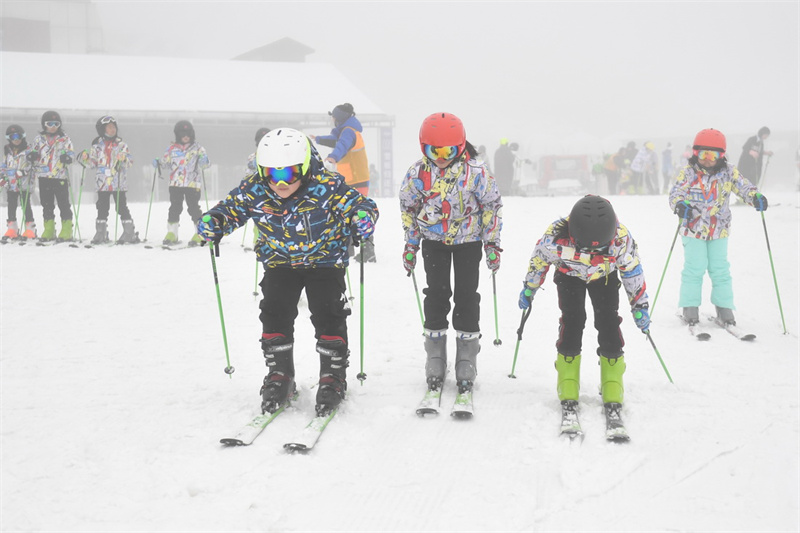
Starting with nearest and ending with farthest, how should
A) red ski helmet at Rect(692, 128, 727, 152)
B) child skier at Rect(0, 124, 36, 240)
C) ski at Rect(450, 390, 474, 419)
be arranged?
ski at Rect(450, 390, 474, 419), red ski helmet at Rect(692, 128, 727, 152), child skier at Rect(0, 124, 36, 240)

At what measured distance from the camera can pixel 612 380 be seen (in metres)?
4.08

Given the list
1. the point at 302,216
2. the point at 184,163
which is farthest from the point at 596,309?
the point at 184,163

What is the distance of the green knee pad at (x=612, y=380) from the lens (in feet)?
13.3

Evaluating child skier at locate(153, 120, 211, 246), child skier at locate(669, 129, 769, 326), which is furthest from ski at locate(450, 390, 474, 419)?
child skier at locate(153, 120, 211, 246)

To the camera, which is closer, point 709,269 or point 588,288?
point 588,288

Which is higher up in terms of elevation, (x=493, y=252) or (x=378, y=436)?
(x=493, y=252)

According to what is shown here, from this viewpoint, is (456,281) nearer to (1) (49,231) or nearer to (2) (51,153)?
(2) (51,153)

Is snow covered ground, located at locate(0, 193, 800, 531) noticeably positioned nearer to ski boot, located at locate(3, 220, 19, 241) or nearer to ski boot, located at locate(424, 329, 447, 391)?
ski boot, located at locate(424, 329, 447, 391)

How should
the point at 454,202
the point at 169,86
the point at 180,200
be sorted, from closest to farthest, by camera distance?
the point at 454,202
the point at 180,200
the point at 169,86

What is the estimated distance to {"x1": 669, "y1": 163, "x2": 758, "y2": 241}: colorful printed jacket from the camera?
6.18 meters

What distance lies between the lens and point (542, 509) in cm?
311

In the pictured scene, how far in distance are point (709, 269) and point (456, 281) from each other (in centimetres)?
323

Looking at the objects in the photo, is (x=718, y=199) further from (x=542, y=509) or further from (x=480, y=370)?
(x=542, y=509)

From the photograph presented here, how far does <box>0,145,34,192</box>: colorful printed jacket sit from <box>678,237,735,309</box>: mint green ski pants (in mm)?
9350
